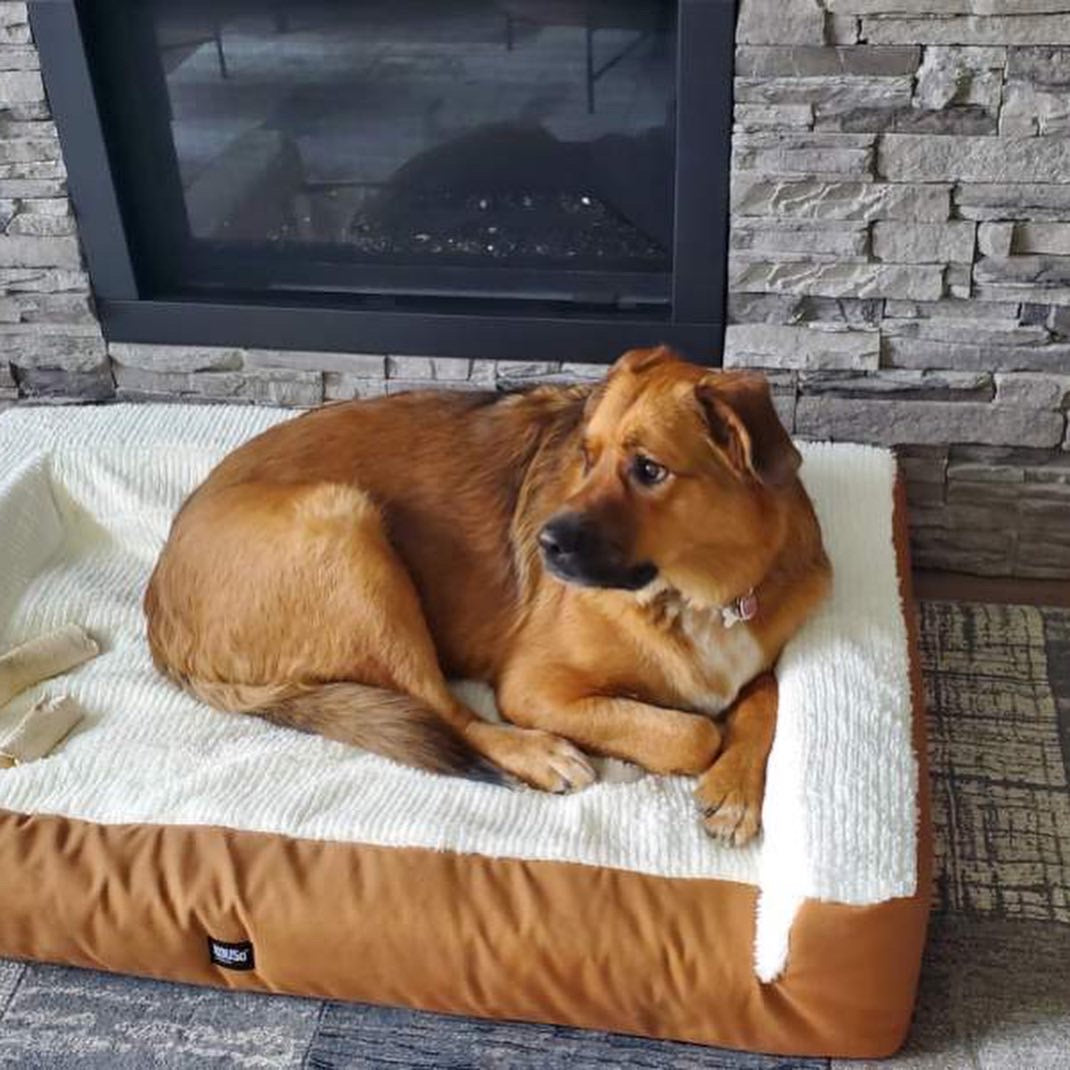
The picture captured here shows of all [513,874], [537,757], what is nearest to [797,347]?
[537,757]

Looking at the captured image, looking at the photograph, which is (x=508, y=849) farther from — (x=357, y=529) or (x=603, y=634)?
(x=357, y=529)

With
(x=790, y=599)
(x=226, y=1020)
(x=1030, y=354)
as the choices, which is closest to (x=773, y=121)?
(x=1030, y=354)

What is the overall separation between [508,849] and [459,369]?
1.05m

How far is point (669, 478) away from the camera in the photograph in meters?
1.67

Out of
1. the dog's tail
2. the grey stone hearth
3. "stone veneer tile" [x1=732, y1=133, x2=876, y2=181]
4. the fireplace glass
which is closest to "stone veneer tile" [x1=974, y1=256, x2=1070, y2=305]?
the grey stone hearth

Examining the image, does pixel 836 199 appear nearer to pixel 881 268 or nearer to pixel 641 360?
pixel 881 268

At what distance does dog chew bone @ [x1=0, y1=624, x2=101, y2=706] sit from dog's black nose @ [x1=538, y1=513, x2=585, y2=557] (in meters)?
0.85

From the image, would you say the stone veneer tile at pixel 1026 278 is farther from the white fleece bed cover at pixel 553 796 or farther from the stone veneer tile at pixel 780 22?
the stone veneer tile at pixel 780 22

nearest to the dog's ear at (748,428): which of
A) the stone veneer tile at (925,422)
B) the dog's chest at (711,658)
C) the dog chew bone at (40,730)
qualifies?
the dog's chest at (711,658)

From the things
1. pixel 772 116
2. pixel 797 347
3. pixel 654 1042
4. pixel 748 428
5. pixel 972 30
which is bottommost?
pixel 654 1042

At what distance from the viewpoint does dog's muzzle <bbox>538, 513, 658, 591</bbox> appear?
5.40ft

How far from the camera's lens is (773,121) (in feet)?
6.98

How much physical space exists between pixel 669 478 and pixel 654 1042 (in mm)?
665

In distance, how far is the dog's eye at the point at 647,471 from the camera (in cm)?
167
